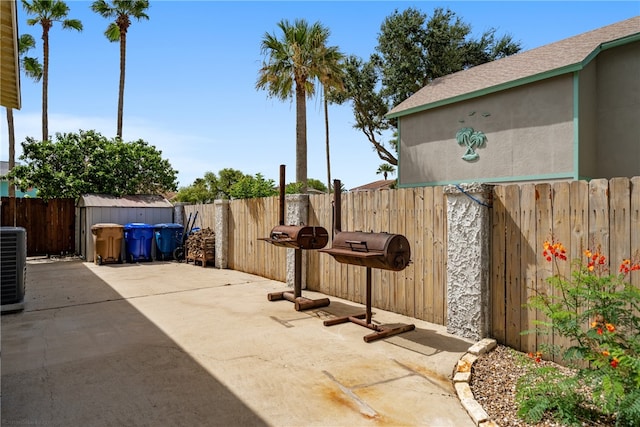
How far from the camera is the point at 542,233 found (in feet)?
12.8

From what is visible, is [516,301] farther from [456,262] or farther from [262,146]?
[262,146]

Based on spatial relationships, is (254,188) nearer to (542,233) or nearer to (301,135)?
(301,135)

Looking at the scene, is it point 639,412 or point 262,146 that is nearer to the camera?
point 639,412

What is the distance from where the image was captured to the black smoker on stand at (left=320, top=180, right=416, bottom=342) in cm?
431

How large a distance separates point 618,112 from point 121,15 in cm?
2213

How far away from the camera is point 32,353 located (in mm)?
4066

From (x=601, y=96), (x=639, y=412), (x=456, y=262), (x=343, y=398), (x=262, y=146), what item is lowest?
(x=343, y=398)

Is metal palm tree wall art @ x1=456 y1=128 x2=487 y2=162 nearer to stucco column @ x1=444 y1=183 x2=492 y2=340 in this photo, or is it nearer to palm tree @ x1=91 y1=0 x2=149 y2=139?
stucco column @ x1=444 y1=183 x2=492 y2=340

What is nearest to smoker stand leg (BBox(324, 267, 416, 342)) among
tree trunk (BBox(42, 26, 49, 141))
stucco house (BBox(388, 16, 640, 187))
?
stucco house (BBox(388, 16, 640, 187))

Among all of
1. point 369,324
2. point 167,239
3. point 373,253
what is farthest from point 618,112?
point 167,239

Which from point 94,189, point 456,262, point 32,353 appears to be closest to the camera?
point 32,353

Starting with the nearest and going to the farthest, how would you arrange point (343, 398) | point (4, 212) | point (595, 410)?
point (595, 410) < point (343, 398) < point (4, 212)

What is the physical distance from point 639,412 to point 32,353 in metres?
5.27

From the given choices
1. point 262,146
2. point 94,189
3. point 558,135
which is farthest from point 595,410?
point 262,146
